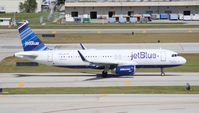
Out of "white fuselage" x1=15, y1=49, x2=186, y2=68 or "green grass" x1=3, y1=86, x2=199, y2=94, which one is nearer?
"green grass" x1=3, y1=86, x2=199, y2=94

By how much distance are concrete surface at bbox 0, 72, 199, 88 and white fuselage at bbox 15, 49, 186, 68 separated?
53.0 inches

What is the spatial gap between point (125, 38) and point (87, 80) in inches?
1875

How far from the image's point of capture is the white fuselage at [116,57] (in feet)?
175

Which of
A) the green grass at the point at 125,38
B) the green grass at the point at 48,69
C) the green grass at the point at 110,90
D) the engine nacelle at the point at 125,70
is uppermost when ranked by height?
the engine nacelle at the point at 125,70

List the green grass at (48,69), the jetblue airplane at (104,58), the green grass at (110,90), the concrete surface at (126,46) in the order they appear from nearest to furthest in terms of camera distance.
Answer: the green grass at (110,90)
the jetblue airplane at (104,58)
the green grass at (48,69)
the concrete surface at (126,46)

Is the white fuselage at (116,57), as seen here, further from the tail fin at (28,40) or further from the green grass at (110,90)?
the green grass at (110,90)

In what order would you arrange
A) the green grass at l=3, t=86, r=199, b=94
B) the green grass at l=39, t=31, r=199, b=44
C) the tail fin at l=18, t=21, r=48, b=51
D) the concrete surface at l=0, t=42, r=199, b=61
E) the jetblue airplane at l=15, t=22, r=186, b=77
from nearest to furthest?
the green grass at l=3, t=86, r=199, b=94 → the jetblue airplane at l=15, t=22, r=186, b=77 → the tail fin at l=18, t=21, r=48, b=51 → the concrete surface at l=0, t=42, r=199, b=61 → the green grass at l=39, t=31, r=199, b=44

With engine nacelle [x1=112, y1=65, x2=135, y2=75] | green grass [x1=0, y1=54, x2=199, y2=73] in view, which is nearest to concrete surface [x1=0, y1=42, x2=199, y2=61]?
green grass [x1=0, y1=54, x2=199, y2=73]

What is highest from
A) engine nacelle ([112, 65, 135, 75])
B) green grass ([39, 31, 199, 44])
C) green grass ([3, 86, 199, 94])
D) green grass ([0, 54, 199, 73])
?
engine nacelle ([112, 65, 135, 75])

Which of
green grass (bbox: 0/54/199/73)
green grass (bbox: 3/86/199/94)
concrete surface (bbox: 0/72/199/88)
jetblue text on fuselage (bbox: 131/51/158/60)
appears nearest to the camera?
green grass (bbox: 3/86/199/94)

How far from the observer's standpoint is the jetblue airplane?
53.1 metres

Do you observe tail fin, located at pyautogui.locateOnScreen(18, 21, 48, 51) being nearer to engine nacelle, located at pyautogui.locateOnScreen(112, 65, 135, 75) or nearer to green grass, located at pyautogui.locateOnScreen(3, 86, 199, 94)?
engine nacelle, located at pyautogui.locateOnScreen(112, 65, 135, 75)
